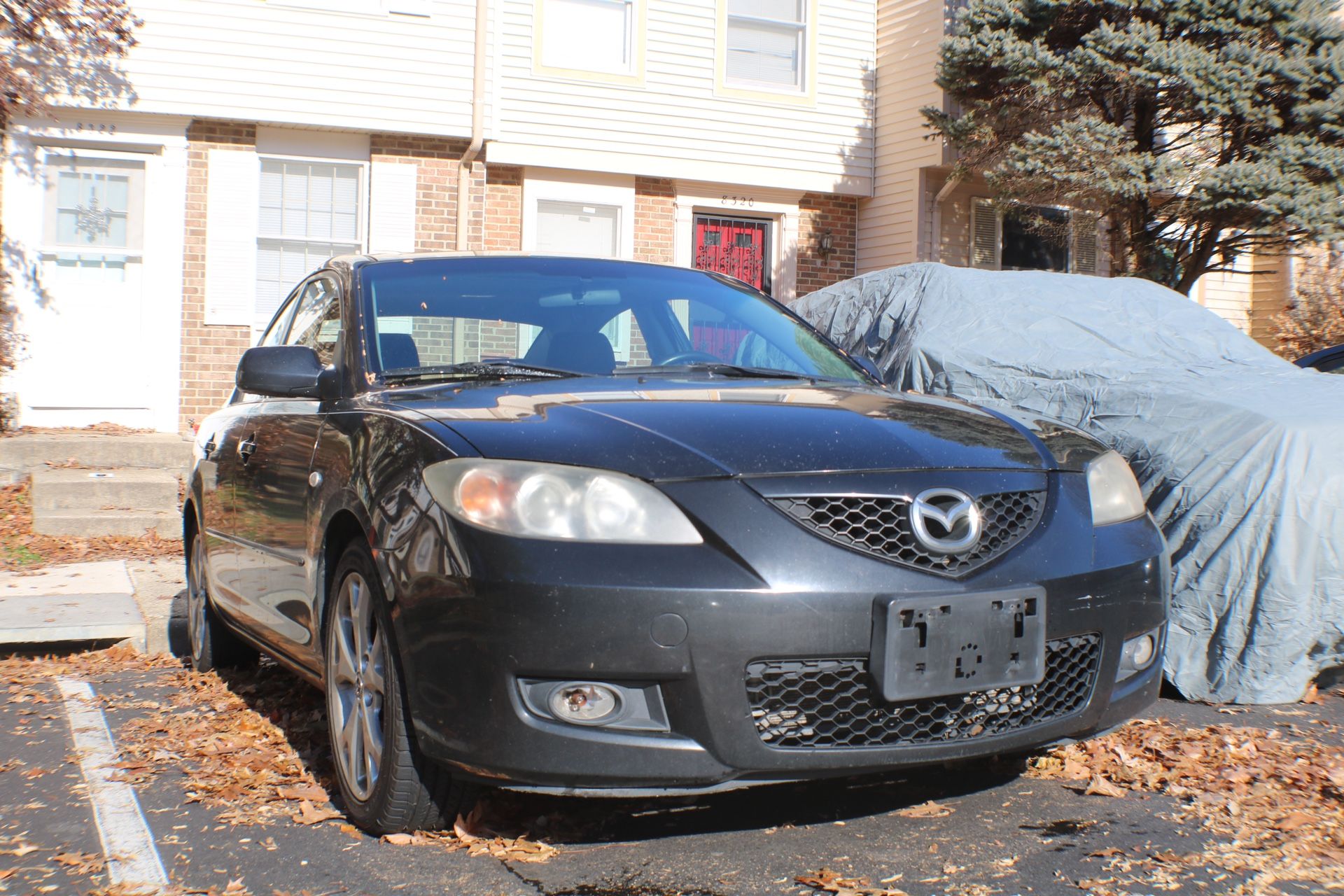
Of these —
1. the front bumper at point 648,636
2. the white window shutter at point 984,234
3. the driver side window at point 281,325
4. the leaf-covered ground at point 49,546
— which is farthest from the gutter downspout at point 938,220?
the front bumper at point 648,636

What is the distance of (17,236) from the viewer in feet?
37.5

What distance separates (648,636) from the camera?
2.72m

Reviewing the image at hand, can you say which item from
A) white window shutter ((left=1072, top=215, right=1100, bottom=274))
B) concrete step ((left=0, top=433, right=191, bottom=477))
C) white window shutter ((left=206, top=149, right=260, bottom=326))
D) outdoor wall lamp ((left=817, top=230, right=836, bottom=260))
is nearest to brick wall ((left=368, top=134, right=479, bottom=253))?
white window shutter ((left=206, top=149, right=260, bottom=326))

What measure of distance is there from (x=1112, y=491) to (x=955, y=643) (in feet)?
2.85

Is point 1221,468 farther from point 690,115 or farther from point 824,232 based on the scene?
point 824,232

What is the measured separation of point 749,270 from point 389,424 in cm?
1150

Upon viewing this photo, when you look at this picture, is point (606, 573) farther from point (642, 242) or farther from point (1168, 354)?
point (642, 242)

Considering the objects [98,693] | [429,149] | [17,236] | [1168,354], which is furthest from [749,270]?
[98,693]

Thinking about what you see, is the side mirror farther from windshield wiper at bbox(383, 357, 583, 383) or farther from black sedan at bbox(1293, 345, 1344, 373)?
black sedan at bbox(1293, 345, 1344, 373)

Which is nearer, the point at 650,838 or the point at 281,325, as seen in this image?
the point at 650,838

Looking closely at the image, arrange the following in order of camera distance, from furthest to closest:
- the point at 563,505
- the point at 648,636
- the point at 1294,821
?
the point at 1294,821 < the point at 563,505 < the point at 648,636

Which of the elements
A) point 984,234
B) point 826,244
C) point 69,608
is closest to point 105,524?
point 69,608

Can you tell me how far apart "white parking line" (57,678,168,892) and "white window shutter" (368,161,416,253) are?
8.09 meters

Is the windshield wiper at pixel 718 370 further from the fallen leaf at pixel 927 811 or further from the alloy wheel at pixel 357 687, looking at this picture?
the fallen leaf at pixel 927 811
